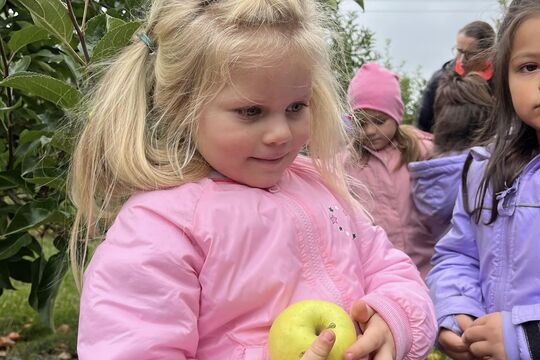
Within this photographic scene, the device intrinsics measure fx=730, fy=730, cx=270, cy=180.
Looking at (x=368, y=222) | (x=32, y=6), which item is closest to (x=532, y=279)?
(x=368, y=222)

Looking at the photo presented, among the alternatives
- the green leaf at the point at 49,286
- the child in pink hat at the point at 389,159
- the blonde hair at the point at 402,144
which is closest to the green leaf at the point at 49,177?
the green leaf at the point at 49,286

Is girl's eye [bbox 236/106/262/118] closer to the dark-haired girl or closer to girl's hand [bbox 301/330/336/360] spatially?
girl's hand [bbox 301/330/336/360]

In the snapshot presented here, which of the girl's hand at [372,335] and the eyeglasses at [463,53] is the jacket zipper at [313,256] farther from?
the eyeglasses at [463,53]

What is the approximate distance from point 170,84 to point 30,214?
70 centimetres

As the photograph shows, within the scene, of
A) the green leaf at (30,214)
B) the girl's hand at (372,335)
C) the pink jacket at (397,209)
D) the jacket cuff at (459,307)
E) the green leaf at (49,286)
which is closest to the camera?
the girl's hand at (372,335)

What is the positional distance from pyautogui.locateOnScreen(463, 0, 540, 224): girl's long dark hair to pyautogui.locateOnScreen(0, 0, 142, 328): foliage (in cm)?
90

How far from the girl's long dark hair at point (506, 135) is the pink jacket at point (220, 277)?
1.53 feet

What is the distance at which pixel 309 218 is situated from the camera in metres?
1.42

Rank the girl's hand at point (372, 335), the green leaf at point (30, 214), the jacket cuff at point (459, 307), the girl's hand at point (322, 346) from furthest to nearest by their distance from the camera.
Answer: the green leaf at point (30, 214) < the jacket cuff at point (459, 307) < the girl's hand at point (372, 335) < the girl's hand at point (322, 346)

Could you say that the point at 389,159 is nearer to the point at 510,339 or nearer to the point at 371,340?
the point at 510,339

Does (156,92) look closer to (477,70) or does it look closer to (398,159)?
(398,159)

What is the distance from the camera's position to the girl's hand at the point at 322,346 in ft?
3.76

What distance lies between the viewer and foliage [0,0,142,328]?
63.2 inches

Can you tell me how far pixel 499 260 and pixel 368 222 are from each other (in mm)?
370
